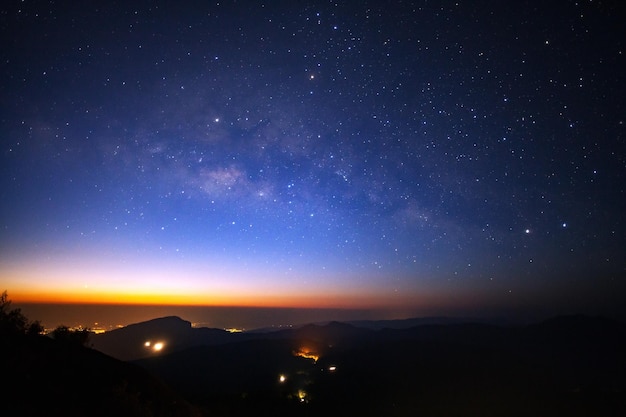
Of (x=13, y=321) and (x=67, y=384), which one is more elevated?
(x=13, y=321)

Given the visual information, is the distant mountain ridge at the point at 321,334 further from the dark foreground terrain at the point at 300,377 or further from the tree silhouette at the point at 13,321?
the tree silhouette at the point at 13,321

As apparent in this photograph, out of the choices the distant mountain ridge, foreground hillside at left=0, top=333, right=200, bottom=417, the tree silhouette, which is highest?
the tree silhouette

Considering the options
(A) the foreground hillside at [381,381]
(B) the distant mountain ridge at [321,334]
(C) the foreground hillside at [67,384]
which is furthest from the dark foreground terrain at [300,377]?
(B) the distant mountain ridge at [321,334]

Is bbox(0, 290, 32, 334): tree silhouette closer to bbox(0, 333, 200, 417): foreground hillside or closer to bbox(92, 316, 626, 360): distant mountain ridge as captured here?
bbox(0, 333, 200, 417): foreground hillside

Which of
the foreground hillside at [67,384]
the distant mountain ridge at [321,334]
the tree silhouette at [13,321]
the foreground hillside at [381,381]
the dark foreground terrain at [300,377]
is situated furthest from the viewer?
the distant mountain ridge at [321,334]

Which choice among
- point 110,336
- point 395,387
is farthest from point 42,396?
point 110,336

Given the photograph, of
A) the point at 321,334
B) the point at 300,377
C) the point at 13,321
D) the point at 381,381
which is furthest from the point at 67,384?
the point at 321,334

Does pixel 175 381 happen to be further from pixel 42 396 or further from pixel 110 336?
pixel 110 336

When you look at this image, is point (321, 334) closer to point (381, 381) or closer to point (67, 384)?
point (381, 381)

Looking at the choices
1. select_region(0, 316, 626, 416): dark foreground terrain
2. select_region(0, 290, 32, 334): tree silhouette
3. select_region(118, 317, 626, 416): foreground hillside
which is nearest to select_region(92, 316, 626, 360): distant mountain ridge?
select_region(0, 316, 626, 416): dark foreground terrain
